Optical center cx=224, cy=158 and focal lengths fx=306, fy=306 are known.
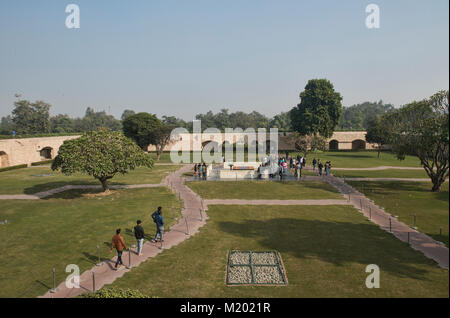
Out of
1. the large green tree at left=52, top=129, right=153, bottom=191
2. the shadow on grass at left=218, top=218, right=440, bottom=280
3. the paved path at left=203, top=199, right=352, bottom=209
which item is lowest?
the shadow on grass at left=218, top=218, right=440, bottom=280

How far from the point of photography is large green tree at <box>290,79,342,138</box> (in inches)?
2315

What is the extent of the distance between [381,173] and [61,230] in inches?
1313

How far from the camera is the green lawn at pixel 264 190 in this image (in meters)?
24.4

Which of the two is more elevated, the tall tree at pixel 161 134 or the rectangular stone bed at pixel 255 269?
the tall tree at pixel 161 134

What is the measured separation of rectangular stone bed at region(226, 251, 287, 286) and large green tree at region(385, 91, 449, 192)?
1729cm

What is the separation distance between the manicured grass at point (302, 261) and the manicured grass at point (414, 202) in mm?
2770

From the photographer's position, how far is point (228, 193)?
2578cm

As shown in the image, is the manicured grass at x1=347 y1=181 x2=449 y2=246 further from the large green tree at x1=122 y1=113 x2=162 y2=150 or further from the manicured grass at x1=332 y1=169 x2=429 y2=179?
the large green tree at x1=122 y1=113 x2=162 y2=150

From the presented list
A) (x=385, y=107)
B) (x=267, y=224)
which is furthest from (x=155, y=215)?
(x=385, y=107)

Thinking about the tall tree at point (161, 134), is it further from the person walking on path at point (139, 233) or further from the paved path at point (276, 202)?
the person walking on path at point (139, 233)

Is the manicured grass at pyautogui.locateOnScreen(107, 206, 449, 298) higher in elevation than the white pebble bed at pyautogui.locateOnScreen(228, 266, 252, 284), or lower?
higher

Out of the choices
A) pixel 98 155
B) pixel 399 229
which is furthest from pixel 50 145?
pixel 399 229

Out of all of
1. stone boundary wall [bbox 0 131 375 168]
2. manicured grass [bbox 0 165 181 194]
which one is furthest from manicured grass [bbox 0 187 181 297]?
stone boundary wall [bbox 0 131 375 168]

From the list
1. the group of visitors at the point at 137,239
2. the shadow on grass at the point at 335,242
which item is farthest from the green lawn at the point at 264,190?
the group of visitors at the point at 137,239
